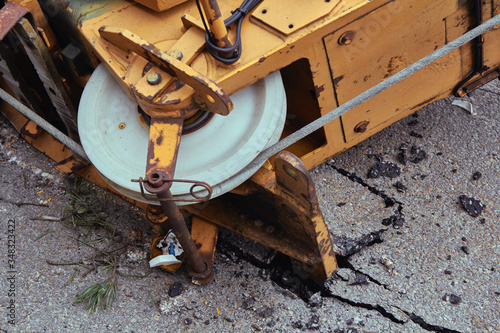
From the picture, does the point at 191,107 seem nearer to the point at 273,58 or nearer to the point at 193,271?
the point at 273,58

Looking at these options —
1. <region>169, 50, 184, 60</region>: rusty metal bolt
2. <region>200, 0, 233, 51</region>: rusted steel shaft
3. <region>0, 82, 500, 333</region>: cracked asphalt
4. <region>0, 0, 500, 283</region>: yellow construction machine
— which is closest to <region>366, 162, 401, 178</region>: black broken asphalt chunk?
<region>0, 82, 500, 333</region>: cracked asphalt

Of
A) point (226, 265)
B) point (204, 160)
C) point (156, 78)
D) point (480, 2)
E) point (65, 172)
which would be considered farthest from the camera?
point (65, 172)

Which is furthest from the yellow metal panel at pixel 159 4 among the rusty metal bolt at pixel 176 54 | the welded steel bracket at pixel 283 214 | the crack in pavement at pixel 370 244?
the crack in pavement at pixel 370 244

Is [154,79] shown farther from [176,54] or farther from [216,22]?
[216,22]

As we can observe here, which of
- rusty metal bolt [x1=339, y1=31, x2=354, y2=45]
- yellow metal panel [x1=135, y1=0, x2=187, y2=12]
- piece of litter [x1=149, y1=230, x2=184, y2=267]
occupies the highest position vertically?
yellow metal panel [x1=135, y1=0, x2=187, y2=12]

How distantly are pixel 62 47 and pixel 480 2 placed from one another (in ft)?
6.83

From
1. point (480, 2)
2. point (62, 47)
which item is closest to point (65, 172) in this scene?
point (62, 47)

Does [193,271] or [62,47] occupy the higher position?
[62,47]

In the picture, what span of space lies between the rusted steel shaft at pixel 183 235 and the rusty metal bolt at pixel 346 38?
3.35 ft

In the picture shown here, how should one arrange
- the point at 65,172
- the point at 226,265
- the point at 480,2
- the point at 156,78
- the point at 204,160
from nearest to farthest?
the point at 156,78 → the point at 204,160 → the point at 480,2 → the point at 226,265 → the point at 65,172

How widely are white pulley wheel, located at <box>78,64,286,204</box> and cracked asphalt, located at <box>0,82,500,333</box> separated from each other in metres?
0.55

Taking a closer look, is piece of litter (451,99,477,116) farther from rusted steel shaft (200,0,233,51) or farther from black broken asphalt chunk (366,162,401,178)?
rusted steel shaft (200,0,233,51)

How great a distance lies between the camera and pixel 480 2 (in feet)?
8.80

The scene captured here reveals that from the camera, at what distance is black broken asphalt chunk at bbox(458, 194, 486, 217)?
294cm
